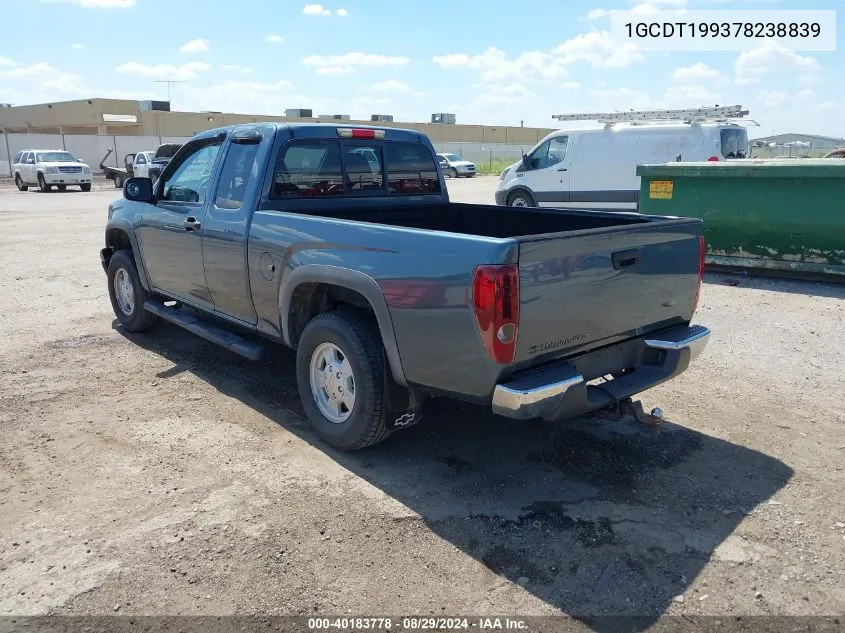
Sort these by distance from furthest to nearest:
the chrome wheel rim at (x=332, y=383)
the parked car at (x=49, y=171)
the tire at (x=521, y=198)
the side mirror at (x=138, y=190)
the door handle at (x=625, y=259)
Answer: the parked car at (x=49, y=171)
the tire at (x=521, y=198)
the side mirror at (x=138, y=190)
the chrome wheel rim at (x=332, y=383)
the door handle at (x=625, y=259)

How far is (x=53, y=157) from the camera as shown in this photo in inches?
1225

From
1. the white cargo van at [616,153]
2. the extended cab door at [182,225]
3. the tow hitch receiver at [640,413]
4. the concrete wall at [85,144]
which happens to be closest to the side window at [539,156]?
the white cargo van at [616,153]

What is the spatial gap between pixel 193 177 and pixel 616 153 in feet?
36.5

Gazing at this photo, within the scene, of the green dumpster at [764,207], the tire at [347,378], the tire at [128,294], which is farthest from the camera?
the green dumpster at [764,207]

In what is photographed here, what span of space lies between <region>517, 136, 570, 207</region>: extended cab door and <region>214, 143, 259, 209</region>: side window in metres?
11.1

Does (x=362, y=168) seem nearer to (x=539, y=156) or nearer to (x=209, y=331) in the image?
(x=209, y=331)

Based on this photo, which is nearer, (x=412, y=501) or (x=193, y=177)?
(x=412, y=501)

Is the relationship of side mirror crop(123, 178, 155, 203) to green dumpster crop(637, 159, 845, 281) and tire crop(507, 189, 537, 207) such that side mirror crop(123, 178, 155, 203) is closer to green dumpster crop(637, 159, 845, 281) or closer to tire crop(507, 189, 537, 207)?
green dumpster crop(637, 159, 845, 281)

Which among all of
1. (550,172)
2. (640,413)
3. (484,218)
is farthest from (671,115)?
(640,413)

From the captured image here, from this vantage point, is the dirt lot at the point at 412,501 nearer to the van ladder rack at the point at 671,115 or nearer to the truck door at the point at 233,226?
the truck door at the point at 233,226

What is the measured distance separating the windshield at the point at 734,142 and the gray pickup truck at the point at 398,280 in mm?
10594

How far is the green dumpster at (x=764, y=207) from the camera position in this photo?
8.79 meters

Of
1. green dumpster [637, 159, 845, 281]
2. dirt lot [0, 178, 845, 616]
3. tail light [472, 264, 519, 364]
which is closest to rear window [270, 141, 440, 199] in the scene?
dirt lot [0, 178, 845, 616]

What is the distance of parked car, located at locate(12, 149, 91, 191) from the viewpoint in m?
30.5
